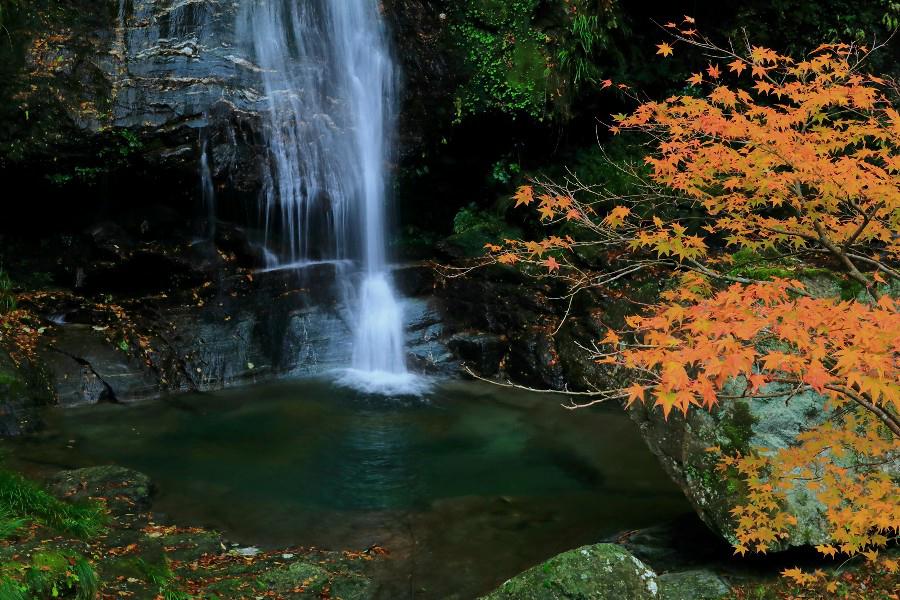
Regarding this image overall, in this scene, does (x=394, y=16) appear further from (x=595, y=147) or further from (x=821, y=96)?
(x=821, y=96)

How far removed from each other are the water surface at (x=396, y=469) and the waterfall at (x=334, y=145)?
1840 millimetres

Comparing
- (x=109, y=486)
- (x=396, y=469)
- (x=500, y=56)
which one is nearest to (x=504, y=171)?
(x=500, y=56)

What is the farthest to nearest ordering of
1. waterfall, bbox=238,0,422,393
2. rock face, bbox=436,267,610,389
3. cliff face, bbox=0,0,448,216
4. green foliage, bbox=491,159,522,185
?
green foliage, bbox=491,159,522,185, waterfall, bbox=238,0,422,393, rock face, bbox=436,267,610,389, cliff face, bbox=0,0,448,216

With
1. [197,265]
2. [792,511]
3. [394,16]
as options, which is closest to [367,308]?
[197,265]

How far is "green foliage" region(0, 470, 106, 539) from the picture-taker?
478 cm

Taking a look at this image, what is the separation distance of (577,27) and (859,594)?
8.63 meters

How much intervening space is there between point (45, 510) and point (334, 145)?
7.62 meters

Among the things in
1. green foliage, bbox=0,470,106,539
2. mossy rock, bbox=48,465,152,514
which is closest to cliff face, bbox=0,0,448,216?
mossy rock, bbox=48,465,152,514

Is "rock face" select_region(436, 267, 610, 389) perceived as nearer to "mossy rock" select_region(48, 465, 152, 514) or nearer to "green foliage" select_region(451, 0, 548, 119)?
"green foliage" select_region(451, 0, 548, 119)

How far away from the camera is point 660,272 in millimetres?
9180

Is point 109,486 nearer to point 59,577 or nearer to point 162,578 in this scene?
point 162,578

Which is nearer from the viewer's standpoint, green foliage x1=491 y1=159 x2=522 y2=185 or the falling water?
the falling water

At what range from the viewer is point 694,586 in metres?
4.57

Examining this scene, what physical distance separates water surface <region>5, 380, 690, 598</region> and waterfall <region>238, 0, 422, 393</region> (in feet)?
6.04
